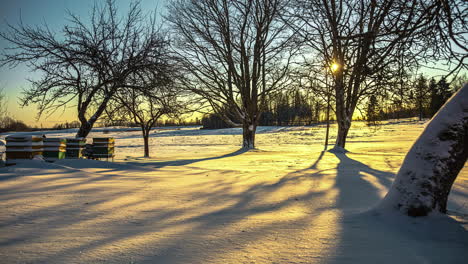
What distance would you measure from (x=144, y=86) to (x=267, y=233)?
30.6ft

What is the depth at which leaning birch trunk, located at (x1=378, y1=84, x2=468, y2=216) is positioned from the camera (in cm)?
275

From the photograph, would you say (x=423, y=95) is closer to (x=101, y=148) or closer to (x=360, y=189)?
(x=360, y=189)

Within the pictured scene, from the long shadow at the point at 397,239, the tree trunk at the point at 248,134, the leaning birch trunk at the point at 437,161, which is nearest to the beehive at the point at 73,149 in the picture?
the long shadow at the point at 397,239

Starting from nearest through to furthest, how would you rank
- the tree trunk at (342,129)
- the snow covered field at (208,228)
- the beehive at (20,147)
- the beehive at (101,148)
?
the snow covered field at (208,228)
the beehive at (20,147)
the beehive at (101,148)
the tree trunk at (342,129)

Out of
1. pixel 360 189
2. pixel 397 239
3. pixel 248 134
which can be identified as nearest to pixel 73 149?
pixel 360 189

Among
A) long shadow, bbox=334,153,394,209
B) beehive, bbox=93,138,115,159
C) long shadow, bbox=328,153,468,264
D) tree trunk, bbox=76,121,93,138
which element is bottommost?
long shadow, bbox=334,153,394,209

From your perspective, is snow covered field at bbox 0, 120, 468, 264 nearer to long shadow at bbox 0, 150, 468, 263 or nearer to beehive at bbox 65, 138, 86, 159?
long shadow at bbox 0, 150, 468, 263

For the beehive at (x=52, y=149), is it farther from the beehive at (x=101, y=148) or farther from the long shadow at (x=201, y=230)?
the long shadow at (x=201, y=230)

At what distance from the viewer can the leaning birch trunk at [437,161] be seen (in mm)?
Result: 2750

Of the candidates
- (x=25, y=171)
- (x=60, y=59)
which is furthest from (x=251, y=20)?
(x=25, y=171)

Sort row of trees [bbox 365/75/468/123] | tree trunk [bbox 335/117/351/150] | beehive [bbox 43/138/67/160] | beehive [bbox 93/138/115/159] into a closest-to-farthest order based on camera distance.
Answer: row of trees [bbox 365/75/468/123], beehive [bbox 43/138/67/160], beehive [bbox 93/138/115/159], tree trunk [bbox 335/117/351/150]

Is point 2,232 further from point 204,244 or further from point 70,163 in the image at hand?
point 70,163

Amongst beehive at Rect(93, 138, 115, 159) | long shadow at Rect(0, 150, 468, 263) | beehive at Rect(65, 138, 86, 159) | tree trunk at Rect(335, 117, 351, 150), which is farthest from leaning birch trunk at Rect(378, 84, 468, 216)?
tree trunk at Rect(335, 117, 351, 150)

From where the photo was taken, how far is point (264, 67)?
52.9ft
